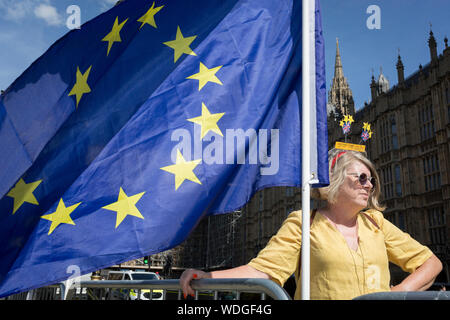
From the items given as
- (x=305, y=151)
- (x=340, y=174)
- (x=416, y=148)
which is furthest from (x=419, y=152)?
(x=305, y=151)

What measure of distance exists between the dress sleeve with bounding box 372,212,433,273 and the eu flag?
0.54 meters

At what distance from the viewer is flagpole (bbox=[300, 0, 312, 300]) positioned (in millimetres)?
2115

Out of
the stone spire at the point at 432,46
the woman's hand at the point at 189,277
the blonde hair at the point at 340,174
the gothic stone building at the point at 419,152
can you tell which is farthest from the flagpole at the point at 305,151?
the stone spire at the point at 432,46

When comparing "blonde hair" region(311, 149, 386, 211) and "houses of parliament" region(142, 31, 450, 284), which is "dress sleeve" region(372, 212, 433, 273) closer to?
"blonde hair" region(311, 149, 386, 211)

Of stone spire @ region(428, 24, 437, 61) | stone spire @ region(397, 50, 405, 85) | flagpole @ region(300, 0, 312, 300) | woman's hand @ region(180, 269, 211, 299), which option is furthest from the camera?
stone spire @ region(397, 50, 405, 85)

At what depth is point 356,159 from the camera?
101 inches

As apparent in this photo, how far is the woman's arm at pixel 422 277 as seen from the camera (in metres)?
2.29

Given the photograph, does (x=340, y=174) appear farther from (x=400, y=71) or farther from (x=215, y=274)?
(x=400, y=71)

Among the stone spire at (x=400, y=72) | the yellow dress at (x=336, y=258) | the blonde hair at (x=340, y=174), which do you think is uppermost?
the stone spire at (x=400, y=72)

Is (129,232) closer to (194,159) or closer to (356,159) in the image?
(194,159)

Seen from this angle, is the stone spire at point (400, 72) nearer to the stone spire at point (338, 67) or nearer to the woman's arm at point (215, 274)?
the woman's arm at point (215, 274)

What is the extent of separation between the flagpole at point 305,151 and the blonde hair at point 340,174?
0.20 meters

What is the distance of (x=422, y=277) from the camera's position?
234cm

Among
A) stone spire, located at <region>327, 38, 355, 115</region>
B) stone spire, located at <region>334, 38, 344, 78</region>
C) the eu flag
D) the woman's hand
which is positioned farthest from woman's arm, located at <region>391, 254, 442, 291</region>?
stone spire, located at <region>334, 38, 344, 78</region>
